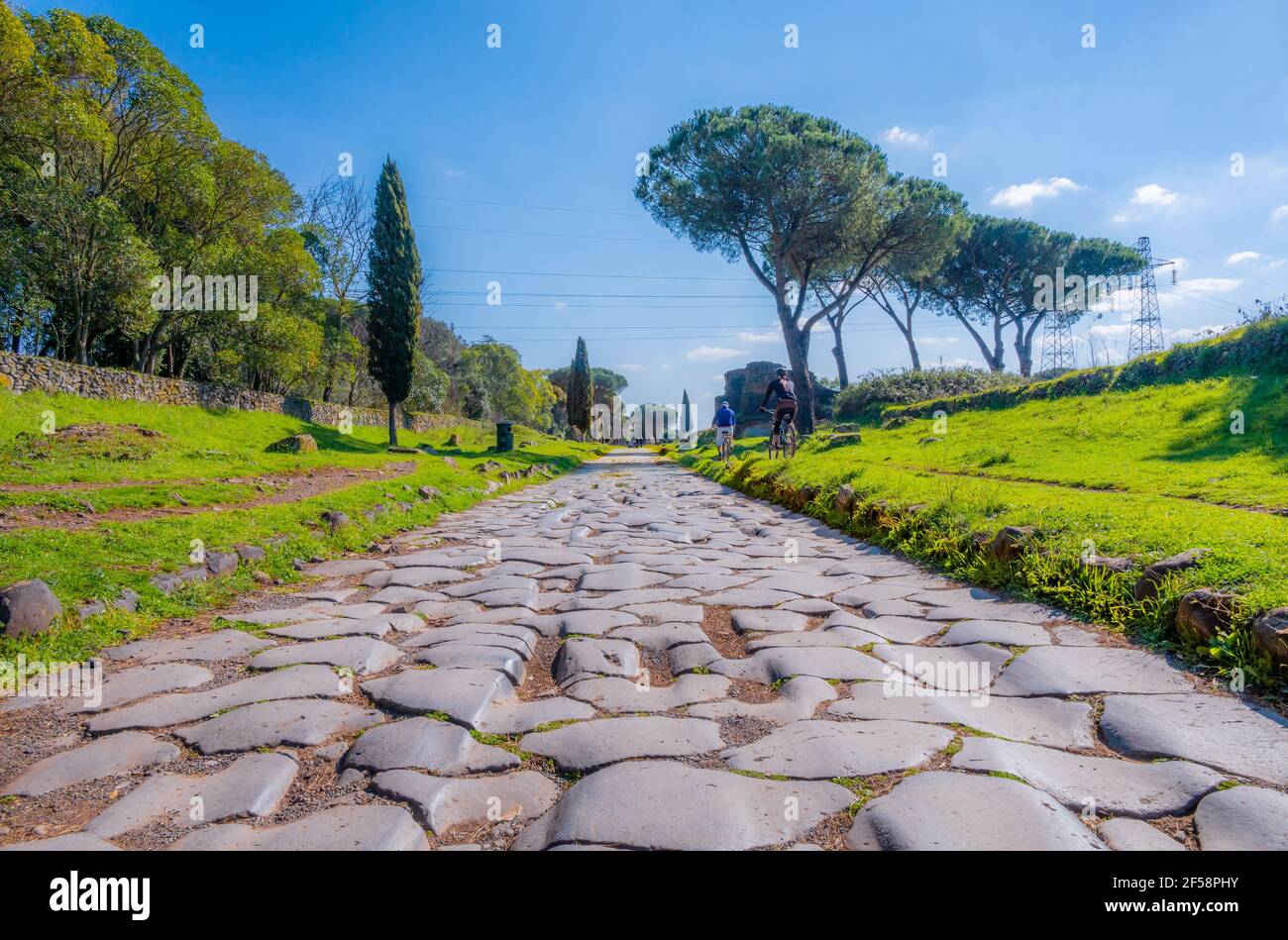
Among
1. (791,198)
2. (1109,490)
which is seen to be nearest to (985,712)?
(1109,490)

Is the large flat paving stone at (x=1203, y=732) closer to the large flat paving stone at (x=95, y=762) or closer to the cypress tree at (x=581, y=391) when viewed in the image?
the large flat paving stone at (x=95, y=762)

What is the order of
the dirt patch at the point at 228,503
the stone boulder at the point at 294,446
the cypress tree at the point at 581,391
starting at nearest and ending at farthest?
the dirt patch at the point at 228,503 < the stone boulder at the point at 294,446 < the cypress tree at the point at 581,391

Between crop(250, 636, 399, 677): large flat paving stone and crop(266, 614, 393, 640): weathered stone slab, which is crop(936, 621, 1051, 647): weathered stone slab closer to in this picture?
crop(250, 636, 399, 677): large flat paving stone

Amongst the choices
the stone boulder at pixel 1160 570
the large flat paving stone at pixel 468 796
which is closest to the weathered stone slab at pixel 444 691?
the large flat paving stone at pixel 468 796

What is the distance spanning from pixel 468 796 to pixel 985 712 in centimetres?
188

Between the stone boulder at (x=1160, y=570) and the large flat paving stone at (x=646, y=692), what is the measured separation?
2277mm

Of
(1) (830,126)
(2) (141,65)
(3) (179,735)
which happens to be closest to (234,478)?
(3) (179,735)

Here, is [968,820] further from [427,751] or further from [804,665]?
[427,751]

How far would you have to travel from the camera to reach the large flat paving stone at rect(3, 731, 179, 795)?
2061mm

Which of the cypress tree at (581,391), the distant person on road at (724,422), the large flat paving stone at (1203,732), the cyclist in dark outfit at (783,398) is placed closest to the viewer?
the large flat paving stone at (1203,732)

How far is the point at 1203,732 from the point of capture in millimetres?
2219

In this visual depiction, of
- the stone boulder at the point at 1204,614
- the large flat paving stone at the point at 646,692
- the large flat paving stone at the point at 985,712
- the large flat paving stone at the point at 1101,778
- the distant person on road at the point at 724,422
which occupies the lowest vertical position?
the large flat paving stone at the point at 646,692

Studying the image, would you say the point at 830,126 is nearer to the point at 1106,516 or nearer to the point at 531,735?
the point at 1106,516

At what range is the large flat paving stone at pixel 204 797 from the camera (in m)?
1.83
